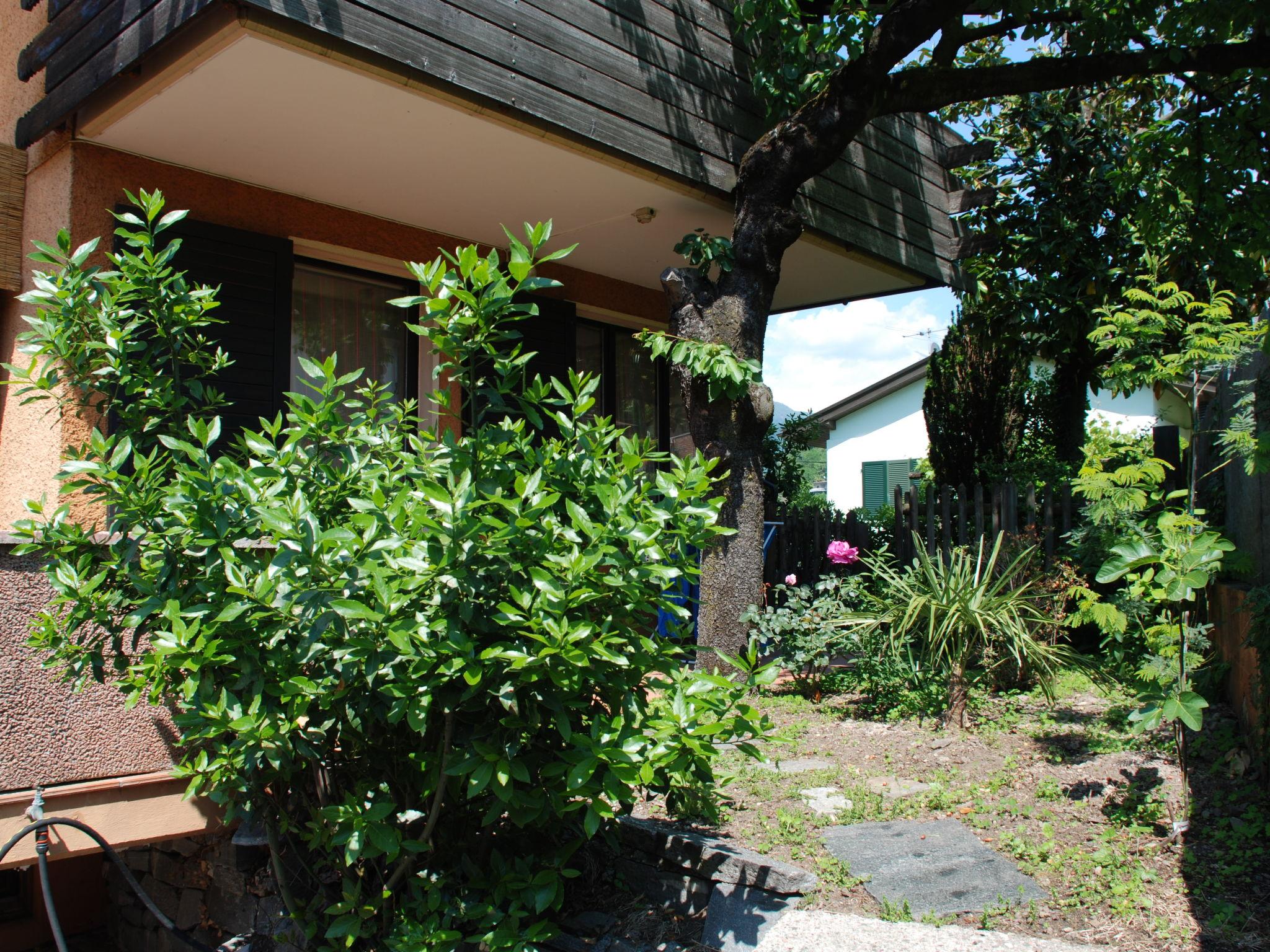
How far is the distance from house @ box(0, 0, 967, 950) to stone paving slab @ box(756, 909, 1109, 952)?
237 centimetres

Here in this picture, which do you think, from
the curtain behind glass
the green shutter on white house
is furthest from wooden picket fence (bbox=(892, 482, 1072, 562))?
the green shutter on white house

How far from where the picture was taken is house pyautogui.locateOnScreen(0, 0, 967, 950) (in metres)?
3.84

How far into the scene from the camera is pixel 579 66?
17.9 ft

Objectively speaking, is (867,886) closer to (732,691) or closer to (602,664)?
(732,691)

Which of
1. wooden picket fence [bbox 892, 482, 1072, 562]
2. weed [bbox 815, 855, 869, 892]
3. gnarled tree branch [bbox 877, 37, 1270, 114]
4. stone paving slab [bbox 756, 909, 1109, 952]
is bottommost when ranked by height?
stone paving slab [bbox 756, 909, 1109, 952]

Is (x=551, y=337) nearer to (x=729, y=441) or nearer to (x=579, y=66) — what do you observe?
(x=729, y=441)

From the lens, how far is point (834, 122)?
6.20 metres

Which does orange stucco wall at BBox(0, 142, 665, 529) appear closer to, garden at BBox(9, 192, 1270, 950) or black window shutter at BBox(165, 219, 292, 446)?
black window shutter at BBox(165, 219, 292, 446)

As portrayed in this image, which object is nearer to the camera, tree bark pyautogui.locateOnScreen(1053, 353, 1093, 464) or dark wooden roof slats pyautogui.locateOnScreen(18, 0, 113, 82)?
dark wooden roof slats pyautogui.locateOnScreen(18, 0, 113, 82)

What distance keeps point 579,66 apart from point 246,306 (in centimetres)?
241

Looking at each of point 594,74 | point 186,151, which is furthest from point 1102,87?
point 186,151

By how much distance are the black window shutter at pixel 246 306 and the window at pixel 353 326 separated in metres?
0.33

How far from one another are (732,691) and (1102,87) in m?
8.41

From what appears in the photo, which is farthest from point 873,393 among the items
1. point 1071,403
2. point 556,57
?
point 556,57
